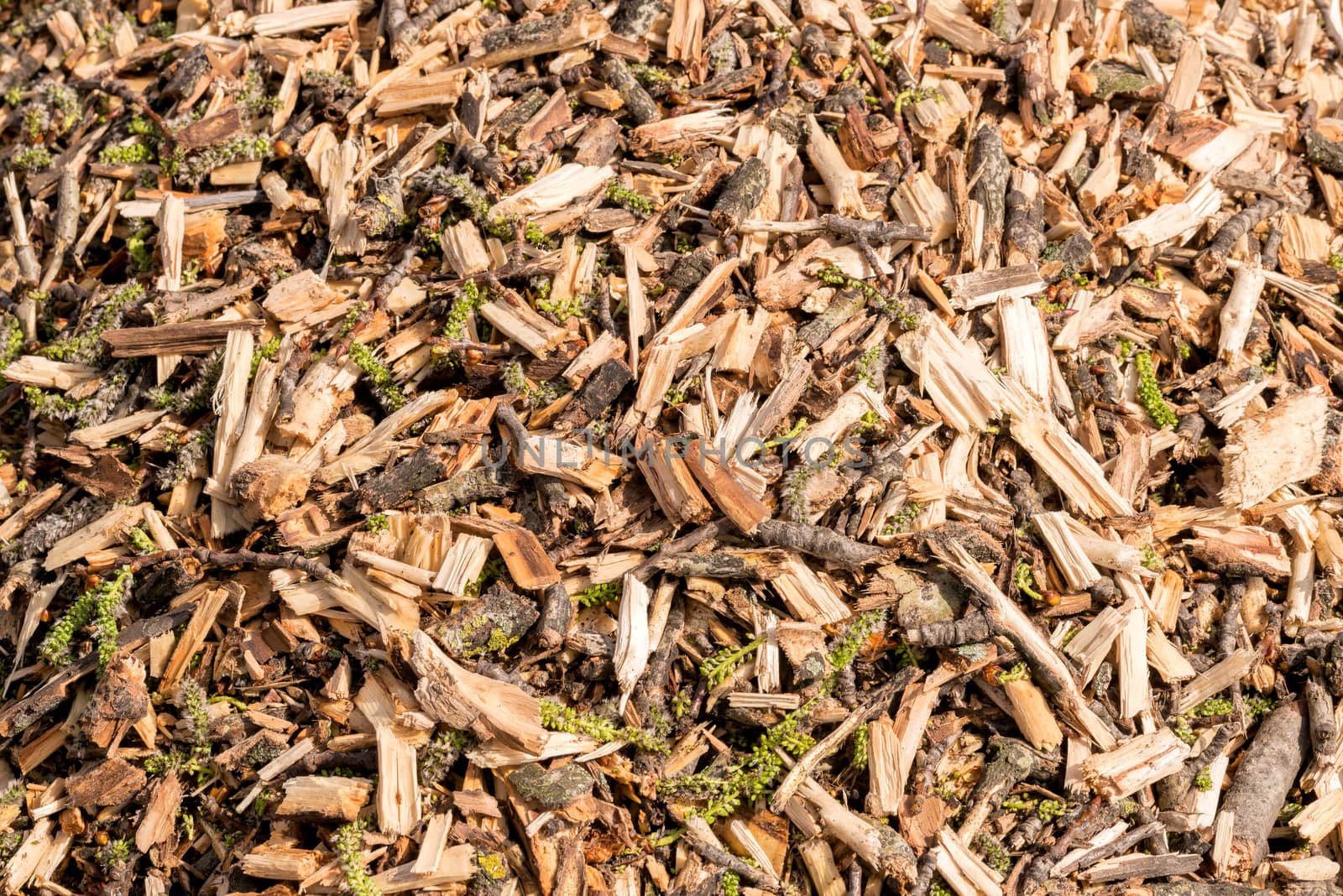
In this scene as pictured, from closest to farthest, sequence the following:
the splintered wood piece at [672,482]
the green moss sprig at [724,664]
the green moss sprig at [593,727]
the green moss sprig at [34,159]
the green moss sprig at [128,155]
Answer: the green moss sprig at [593,727]
the green moss sprig at [724,664]
the splintered wood piece at [672,482]
the green moss sprig at [128,155]
the green moss sprig at [34,159]

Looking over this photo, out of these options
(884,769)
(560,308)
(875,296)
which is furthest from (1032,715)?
(560,308)

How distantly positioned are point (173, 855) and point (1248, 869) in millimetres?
3738

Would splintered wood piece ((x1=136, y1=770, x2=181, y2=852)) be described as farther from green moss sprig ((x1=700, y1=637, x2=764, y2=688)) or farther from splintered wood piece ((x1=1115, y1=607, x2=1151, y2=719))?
splintered wood piece ((x1=1115, y1=607, x2=1151, y2=719))

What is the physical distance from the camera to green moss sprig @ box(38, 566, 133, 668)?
11.8 feet

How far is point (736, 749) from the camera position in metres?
3.43

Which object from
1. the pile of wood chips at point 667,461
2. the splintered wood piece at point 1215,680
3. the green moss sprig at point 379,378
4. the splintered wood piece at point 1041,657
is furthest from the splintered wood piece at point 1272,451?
the green moss sprig at point 379,378

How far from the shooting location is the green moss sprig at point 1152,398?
4039mm

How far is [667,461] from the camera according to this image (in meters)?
3.58

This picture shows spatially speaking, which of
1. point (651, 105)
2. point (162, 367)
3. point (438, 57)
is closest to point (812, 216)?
point (651, 105)

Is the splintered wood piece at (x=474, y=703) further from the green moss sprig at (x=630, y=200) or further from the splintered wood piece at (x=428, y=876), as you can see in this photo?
the green moss sprig at (x=630, y=200)

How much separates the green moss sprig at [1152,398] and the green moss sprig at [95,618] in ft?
13.1

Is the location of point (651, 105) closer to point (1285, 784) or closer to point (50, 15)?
point (50, 15)

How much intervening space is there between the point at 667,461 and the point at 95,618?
219 centimetres

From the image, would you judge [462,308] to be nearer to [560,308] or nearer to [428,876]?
[560,308]
